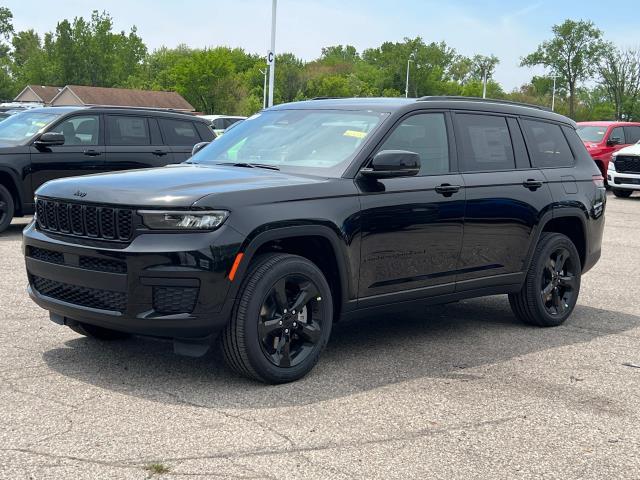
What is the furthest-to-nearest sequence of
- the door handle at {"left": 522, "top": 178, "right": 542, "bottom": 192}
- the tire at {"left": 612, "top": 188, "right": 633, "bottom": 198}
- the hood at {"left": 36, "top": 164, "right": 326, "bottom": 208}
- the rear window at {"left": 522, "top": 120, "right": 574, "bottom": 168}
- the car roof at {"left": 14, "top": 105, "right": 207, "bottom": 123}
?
the tire at {"left": 612, "top": 188, "right": 633, "bottom": 198} → the car roof at {"left": 14, "top": 105, "right": 207, "bottom": 123} → the rear window at {"left": 522, "top": 120, "right": 574, "bottom": 168} → the door handle at {"left": 522, "top": 178, "right": 542, "bottom": 192} → the hood at {"left": 36, "top": 164, "right": 326, "bottom": 208}

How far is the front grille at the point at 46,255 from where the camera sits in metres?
5.46

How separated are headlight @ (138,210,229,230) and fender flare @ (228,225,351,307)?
0.25 m

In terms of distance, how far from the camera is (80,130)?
12.8 meters

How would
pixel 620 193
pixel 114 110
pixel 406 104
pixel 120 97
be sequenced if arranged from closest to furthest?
pixel 406 104
pixel 114 110
pixel 620 193
pixel 120 97

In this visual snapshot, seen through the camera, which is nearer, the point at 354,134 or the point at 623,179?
the point at 354,134

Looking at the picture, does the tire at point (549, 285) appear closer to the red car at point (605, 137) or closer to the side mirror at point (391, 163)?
the side mirror at point (391, 163)

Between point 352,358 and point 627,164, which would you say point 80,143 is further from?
point 627,164

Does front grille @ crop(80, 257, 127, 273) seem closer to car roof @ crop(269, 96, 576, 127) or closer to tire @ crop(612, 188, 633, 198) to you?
car roof @ crop(269, 96, 576, 127)

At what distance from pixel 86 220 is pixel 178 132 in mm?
8605

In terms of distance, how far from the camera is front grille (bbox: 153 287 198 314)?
199 inches

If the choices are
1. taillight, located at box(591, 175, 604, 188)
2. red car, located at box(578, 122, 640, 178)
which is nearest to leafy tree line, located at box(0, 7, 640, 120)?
red car, located at box(578, 122, 640, 178)

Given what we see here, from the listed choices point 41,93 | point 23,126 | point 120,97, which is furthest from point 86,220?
point 41,93

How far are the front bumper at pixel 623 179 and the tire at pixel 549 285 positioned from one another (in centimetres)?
1686

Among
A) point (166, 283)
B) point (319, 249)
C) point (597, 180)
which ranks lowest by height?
point (166, 283)
